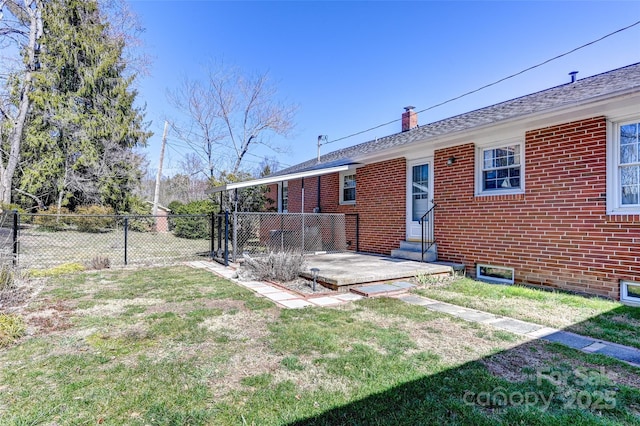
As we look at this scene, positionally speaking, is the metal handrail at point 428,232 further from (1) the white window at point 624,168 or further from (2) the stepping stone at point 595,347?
(2) the stepping stone at point 595,347

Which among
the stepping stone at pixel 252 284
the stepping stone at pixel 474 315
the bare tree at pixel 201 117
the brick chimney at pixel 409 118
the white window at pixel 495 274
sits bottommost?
the stepping stone at pixel 252 284

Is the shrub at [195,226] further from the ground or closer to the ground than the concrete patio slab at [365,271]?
further from the ground

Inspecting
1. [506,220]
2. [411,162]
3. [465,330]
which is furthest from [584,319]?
[411,162]

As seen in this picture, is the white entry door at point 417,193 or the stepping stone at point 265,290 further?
the white entry door at point 417,193

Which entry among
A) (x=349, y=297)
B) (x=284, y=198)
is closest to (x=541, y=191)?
(x=349, y=297)

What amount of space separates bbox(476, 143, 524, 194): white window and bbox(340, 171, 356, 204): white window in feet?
14.4

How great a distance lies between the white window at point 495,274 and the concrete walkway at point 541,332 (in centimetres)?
227

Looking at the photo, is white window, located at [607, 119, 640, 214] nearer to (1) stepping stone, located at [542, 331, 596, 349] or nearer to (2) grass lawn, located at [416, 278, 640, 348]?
(2) grass lawn, located at [416, 278, 640, 348]

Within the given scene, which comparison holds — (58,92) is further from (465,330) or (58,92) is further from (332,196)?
(465,330)

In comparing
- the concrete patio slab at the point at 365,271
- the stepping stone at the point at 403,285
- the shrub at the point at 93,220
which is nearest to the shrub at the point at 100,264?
the concrete patio slab at the point at 365,271

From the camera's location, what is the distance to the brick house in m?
5.11

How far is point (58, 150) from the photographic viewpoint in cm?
1817

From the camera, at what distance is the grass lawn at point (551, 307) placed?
3.79 meters

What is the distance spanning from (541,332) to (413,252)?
4547 mm
